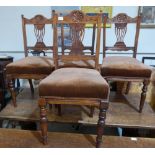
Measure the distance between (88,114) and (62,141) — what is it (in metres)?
0.40

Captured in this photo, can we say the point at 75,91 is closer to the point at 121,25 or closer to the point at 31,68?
the point at 31,68

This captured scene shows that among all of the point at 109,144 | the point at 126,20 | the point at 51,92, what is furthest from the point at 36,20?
the point at 109,144

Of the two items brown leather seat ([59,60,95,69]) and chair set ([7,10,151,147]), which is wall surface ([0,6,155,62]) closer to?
chair set ([7,10,151,147])

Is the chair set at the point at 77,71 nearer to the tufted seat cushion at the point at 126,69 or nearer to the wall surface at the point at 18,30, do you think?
the tufted seat cushion at the point at 126,69

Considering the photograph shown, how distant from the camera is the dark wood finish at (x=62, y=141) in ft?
4.99

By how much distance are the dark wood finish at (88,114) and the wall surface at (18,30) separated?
122cm

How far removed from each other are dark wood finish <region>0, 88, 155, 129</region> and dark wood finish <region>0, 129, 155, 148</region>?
14 centimetres

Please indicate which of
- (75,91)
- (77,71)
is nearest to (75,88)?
(75,91)

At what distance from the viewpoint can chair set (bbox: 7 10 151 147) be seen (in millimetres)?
1322

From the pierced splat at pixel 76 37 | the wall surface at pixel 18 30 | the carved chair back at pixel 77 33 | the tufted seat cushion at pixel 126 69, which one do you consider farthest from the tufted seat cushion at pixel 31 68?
the wall surface at pixel 18 30

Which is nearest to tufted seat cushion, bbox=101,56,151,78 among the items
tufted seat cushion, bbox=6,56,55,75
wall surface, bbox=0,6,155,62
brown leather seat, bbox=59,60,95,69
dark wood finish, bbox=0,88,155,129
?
brown leather seat, bbox=59,60,95,69

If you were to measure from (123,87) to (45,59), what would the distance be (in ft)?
3.27

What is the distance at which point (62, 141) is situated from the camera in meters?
1.57
